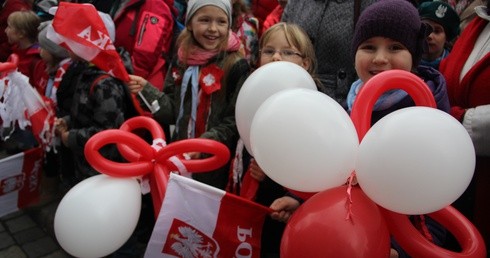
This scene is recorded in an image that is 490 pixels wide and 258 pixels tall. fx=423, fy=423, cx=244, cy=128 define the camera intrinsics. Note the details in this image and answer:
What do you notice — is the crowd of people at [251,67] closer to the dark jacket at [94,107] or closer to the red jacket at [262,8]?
the dark jacket at [94,107]

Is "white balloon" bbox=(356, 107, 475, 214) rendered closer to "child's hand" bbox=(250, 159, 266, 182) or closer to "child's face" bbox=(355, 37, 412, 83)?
"child's face" bbox=(355, 37, 412, 83)

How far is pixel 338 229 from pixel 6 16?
16.3 feet

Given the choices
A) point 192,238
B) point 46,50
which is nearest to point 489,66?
point 192,238

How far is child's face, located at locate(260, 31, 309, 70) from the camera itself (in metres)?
2.12

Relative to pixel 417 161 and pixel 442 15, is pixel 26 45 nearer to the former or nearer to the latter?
pixel 442 15

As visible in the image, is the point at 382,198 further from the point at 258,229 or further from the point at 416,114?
the point at 258,229

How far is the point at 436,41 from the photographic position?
7.99ft

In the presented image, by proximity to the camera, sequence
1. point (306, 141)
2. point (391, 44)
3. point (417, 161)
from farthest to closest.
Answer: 1. point (391, 44)
2. point (306, 141)
3. point (417, 161)

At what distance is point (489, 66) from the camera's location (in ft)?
5.36

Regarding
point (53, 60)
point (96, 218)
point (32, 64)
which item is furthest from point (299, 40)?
point (32, 64)

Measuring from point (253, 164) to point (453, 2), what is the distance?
2229 mm

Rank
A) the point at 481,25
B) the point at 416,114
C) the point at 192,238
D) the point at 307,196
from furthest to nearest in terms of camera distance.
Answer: the point at 481,25
the point at 192,238
the point at 307,196
the point at 416,114

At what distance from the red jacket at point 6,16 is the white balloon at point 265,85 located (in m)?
4.14

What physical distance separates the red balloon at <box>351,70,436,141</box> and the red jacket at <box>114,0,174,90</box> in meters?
2.14
